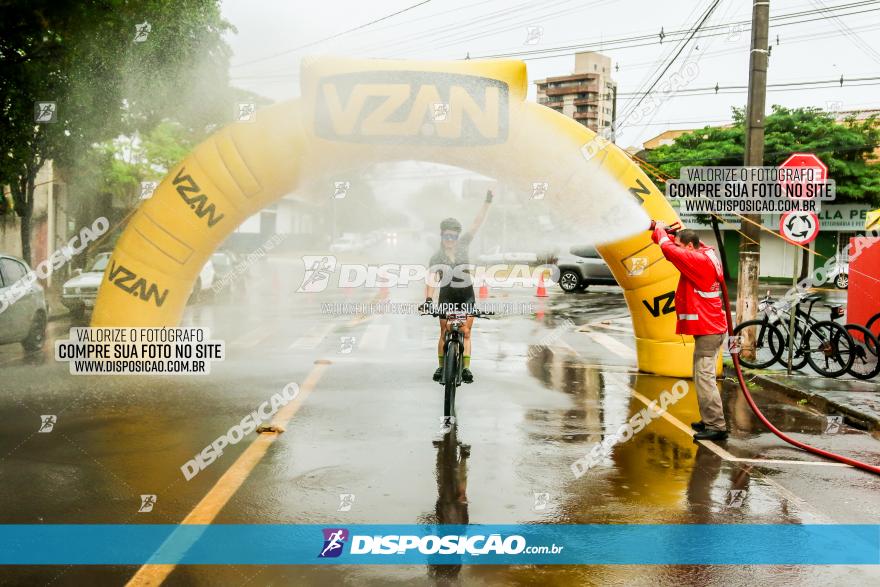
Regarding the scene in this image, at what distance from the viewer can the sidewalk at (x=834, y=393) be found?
30.3ft

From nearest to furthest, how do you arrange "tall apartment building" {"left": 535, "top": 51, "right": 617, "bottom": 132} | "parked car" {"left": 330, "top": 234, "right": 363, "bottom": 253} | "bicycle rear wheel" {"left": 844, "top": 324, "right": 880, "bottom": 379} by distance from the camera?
"bicycle rear wheel" {"left": 844, "top": 324, "right": 880, "bottom": 379}
"parked car" {"left": 330, "top": 234, "right": 363, "bottom": 253}
"tall apartment building" {"left": 535, "top": 51, "right": 617, "bottom": 132}

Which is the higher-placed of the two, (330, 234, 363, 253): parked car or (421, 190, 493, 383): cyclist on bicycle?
(330, 234, 363, 253): parked car

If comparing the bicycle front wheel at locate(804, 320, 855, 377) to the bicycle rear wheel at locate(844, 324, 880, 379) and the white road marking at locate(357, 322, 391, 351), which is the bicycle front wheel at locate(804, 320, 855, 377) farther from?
the white road marking at locate(357, 322, 391, 351)

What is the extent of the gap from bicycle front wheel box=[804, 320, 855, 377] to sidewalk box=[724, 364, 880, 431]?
28cm

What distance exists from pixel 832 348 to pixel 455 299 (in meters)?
6.80

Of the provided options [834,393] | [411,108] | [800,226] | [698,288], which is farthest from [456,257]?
[800,226]

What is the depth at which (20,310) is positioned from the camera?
12.8 meters

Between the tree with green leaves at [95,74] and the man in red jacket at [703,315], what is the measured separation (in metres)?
9.15

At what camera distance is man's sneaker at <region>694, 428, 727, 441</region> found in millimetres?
7836

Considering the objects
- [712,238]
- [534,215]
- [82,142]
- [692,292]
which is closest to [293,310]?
[82,142]

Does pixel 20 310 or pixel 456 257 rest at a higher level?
pixel 456 257

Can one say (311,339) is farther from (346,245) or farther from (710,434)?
(346,245)

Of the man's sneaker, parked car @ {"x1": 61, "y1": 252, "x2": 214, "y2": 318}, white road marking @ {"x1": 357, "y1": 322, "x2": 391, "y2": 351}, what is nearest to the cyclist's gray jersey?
the man's sneaker

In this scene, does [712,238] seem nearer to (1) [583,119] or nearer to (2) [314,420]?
(2) [314,420]
